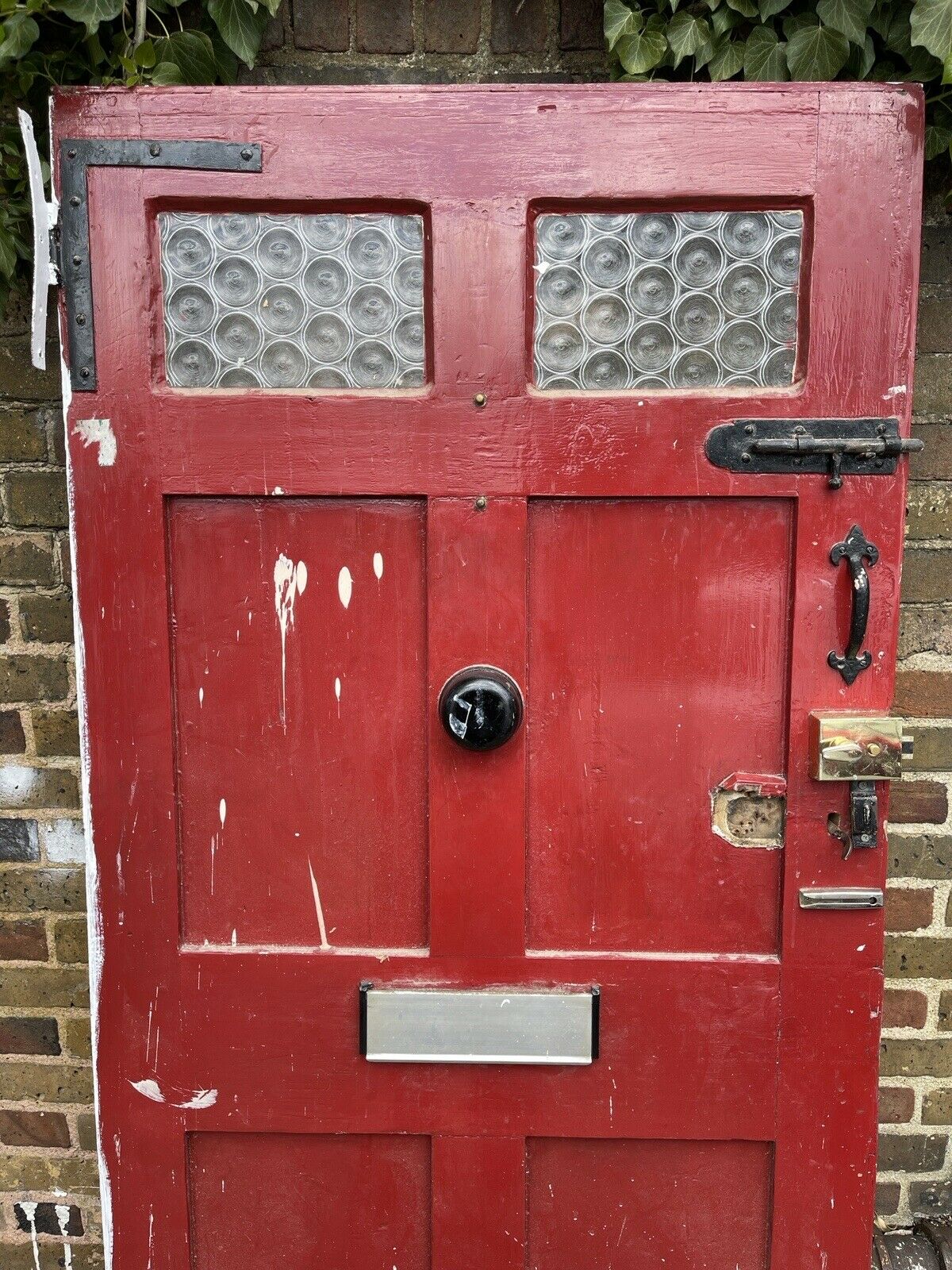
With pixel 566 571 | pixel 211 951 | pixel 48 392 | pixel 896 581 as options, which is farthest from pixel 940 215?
pixel 211 951

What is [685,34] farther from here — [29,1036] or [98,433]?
[29,1036]

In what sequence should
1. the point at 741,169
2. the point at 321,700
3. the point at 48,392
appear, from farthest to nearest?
1. the point at 48,392
2. the point at 321,700
3. the point at 741,169

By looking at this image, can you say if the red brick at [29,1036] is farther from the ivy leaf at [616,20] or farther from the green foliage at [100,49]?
the ivy leaf at [616,20]

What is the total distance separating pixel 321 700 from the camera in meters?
1.41

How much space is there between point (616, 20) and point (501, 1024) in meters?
1.44

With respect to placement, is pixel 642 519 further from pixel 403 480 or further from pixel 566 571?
pixel 403 480

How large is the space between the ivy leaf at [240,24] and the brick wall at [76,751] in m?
0.07

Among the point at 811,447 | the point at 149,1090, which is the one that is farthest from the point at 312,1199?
the point at 811,447

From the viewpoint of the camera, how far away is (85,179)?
51.4 inches

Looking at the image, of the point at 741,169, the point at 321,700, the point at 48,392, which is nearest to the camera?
the point at 741,169

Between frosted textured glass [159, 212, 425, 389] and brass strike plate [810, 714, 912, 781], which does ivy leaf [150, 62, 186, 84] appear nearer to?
frosted textured glass [159, 212, 425, 389]

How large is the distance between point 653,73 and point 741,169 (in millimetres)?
263

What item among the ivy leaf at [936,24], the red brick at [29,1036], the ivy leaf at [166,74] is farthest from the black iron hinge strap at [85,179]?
the red brick at [29,1036]

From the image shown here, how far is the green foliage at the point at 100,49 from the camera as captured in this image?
51.6 inches
